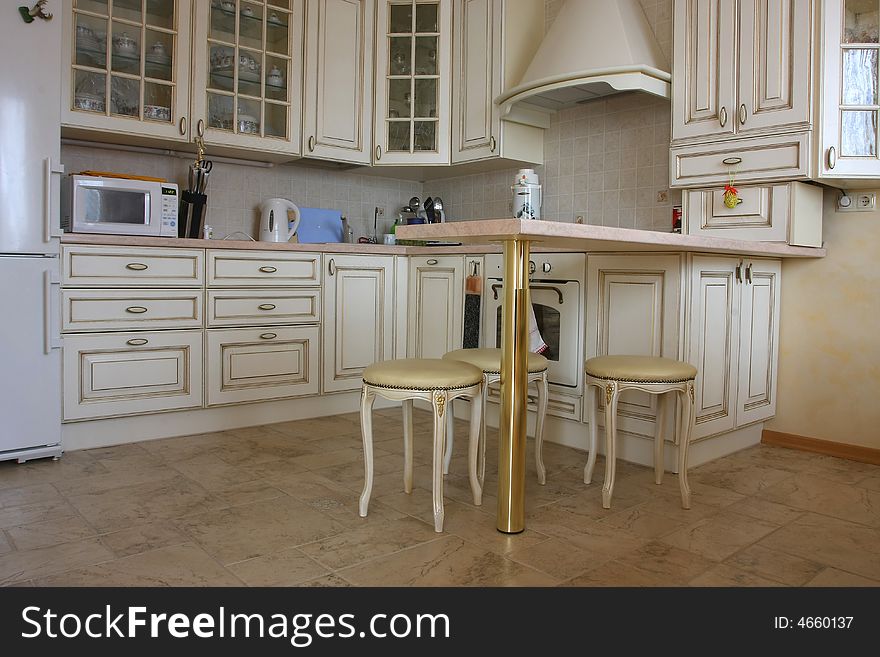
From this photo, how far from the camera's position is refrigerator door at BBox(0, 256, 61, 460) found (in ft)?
9.20

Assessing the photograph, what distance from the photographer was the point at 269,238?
3.89m

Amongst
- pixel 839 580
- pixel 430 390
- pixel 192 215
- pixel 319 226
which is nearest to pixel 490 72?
pixel 319 226

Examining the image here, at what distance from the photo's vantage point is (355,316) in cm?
393

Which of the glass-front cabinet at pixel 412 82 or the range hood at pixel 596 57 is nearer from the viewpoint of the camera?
the range hood at pixel 596 57

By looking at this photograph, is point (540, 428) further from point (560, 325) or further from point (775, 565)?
point (775, 565)

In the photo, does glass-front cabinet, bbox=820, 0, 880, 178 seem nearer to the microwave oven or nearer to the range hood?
the range hood

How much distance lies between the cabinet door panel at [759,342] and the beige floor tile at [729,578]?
4.58 ft

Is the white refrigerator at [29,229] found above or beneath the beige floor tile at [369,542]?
above

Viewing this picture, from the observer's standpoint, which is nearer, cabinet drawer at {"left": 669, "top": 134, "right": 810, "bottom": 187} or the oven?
cabinet drawer at {"left": 669, "top": 134, "right": 810, "bottom": 187}

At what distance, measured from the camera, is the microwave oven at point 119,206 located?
3145 millimetres

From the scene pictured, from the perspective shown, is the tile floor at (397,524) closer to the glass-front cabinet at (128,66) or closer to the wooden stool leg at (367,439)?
the wooden stool leg at (367,439)

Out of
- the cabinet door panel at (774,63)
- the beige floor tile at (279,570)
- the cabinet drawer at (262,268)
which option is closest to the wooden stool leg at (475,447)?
the beige floor tile at (279,570)

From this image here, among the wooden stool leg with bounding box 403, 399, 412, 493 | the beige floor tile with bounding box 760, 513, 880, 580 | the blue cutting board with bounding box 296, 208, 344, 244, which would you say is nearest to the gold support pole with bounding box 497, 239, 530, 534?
the wooden stool leg with bounding box 403, 399, 412, 493

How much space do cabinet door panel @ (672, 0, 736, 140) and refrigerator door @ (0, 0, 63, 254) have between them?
102 inches
